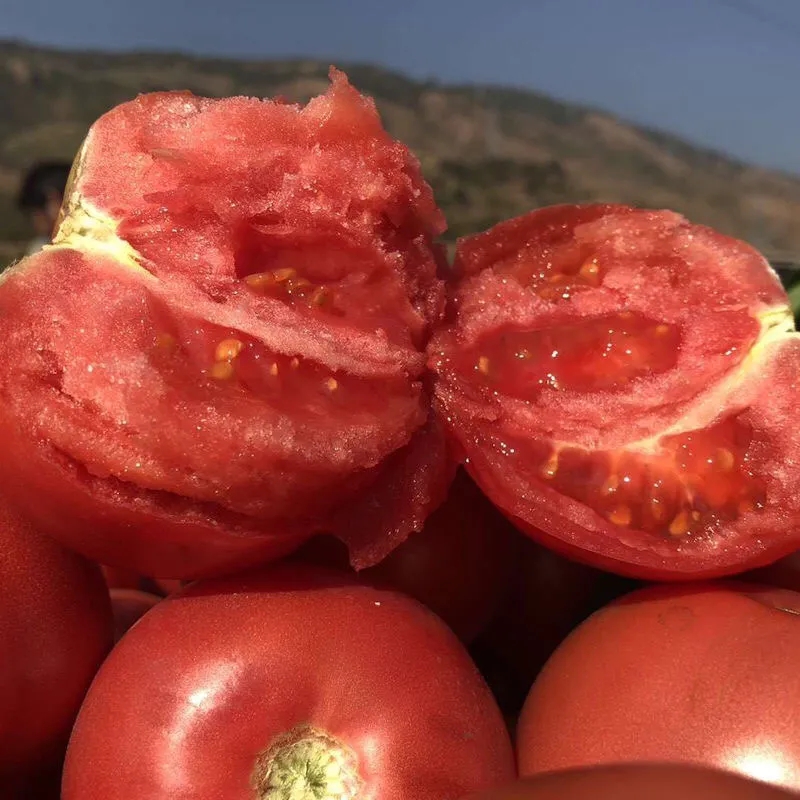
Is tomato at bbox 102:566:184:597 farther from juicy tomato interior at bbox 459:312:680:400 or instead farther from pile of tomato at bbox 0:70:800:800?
juicy tomato interior at bbox 459:312:680:400

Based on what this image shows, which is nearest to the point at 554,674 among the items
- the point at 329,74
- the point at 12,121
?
the point at 329,74

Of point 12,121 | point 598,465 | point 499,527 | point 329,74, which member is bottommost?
point 12,121

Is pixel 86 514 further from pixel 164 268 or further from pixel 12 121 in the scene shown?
pixel 12 121

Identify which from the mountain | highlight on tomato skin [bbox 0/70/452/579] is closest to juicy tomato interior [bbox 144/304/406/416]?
highlight on tomato skin [bbox 0/70/452/579]

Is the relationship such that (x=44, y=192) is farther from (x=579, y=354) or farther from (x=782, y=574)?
(x=782, y=574)

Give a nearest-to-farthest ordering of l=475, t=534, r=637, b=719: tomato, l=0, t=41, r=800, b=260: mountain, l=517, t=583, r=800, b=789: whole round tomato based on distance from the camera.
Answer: l=517, t=583, r=800, b=789: whole round tomato → l=475, t=534, r=637, b=719: tomato → l=0, t=41, r=800, b=260: mountain

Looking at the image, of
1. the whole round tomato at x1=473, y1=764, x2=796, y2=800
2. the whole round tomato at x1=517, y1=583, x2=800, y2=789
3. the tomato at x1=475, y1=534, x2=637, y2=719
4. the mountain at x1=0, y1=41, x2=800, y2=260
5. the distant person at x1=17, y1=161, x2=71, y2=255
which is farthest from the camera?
the mountain at x1=0, y1=41, x2=800, y2=260
